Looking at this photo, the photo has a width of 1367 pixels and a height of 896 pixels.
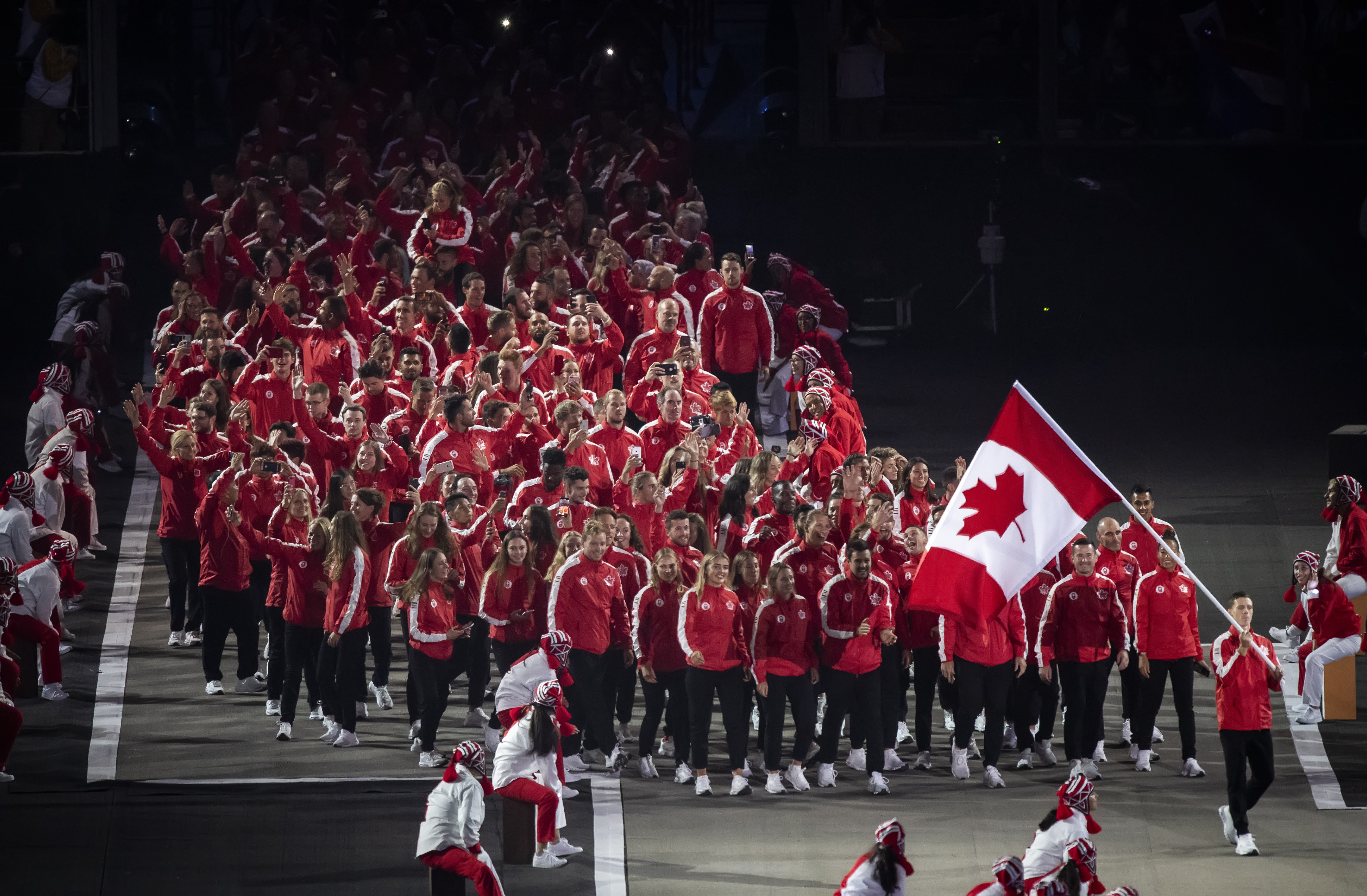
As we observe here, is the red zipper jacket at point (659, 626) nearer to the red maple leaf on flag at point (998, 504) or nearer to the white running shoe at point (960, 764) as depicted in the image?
the white running shoe at point (960, 764)

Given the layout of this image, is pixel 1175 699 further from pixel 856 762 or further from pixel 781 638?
pixel 781 638

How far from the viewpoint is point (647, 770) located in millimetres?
11766

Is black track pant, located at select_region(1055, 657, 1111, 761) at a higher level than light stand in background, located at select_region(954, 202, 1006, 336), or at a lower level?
lower

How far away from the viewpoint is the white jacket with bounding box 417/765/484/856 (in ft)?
31.5

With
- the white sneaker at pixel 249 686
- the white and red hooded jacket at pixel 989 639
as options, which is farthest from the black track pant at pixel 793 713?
the white sneaker at pixel 249 686

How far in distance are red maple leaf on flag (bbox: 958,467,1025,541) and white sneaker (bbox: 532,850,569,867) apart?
2.82m

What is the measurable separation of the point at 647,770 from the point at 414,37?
15560mm

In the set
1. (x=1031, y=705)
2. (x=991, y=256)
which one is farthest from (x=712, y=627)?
(x=991, y=256)

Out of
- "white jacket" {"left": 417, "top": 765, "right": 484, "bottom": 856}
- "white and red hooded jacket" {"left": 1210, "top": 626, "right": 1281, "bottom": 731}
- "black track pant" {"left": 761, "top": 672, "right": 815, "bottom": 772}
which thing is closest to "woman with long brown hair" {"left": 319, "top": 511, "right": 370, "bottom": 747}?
"white jacket" {"left": 417, "top": 765, "right": 484, "bottom": 856}

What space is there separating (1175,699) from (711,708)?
2873 millimetres

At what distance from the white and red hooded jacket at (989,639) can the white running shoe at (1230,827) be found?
60.9 inches

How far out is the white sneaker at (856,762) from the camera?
1191 cm

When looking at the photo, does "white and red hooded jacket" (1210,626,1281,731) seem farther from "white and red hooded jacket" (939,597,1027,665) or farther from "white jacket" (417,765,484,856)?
"white jacket" (417,765,484,856)

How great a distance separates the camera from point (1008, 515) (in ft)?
32.3
